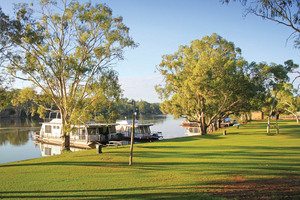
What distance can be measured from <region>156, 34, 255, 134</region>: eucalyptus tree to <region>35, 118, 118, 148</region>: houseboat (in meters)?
9.41

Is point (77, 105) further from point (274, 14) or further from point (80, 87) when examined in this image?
point (274, 14)

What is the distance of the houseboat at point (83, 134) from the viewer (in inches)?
1206

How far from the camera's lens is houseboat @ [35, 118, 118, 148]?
3064 cm

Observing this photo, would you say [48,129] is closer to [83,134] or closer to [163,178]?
[83,134]

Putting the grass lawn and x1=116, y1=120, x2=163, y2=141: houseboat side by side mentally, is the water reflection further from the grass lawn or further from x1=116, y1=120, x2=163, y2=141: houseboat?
the grass lawn

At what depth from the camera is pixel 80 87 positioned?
23.1 meters

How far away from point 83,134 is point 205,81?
61.6ft

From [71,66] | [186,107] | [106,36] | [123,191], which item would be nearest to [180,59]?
[186,107]

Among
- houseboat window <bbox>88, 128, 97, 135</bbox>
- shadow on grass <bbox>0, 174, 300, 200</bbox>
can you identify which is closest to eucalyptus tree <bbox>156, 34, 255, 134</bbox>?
houseboat window <bbox>88, 128, 97, 135</bbox>

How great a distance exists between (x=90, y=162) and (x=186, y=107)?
59.9 feet

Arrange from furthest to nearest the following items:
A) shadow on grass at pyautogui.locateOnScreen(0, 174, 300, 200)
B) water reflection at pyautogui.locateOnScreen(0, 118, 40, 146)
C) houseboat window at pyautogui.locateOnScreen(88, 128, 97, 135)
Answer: water reflection at pyautogui.locateOnScreen(0, 118, 40, 146) < houseboat window at pyautogui.locateOnScreen(88, 128, 97, 135) < shadow on grass at pyautogui.locateOnScreen(0, 174, 300, 200)

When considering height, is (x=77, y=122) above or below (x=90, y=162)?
above

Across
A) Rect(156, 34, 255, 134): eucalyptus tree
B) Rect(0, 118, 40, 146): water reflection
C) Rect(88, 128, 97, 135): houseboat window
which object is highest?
Rect(156, 34, 255, 134): eucalyptus tree

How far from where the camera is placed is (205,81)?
26406 millimetres
